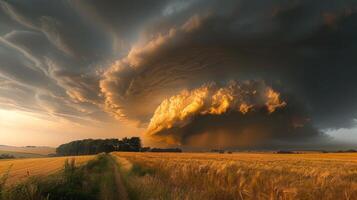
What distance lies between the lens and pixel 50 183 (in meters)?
12.4

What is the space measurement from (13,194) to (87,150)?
17804 cm

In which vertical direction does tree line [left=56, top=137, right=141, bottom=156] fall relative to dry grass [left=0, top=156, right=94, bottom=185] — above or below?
above

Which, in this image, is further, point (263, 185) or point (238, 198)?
point (263, 185)

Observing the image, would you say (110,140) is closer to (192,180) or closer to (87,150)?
(87,150)

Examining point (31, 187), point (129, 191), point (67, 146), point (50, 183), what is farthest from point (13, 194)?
point (67, 146)

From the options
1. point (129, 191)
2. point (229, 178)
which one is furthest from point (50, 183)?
point (229, 178)

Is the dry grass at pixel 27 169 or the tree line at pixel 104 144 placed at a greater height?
the tree line at pixel 104 144

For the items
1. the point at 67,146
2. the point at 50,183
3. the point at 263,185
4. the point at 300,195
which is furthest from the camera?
the point at 67,146

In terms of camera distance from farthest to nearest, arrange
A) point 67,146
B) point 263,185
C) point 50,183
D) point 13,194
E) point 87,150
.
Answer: point 67,146
point 87,150
point 50,183
point 263,185
point 13,194

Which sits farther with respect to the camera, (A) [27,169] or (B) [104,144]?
(B) [104,144]

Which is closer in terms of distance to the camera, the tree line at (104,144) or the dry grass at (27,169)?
the dry grass at (27,169)

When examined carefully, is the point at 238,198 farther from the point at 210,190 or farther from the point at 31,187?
the point at 31,187

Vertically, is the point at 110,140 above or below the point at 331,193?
above

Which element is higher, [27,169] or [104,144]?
[104,144]
